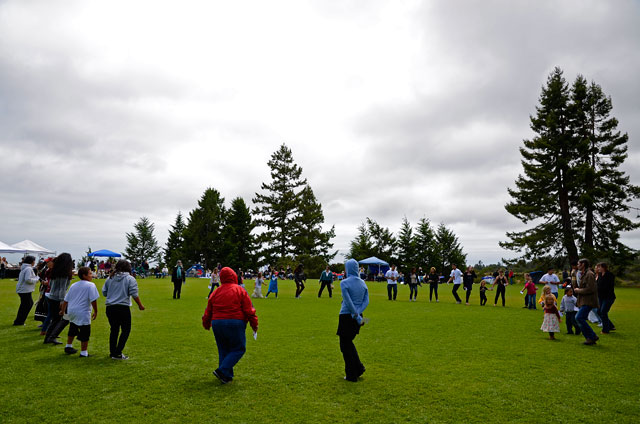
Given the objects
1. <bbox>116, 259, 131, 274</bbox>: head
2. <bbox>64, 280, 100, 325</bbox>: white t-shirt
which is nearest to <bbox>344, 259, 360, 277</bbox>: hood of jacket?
<bbox>116, 259, 131, 274</bbox>: head

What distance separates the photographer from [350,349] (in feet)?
21.2

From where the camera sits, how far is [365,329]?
1191 cm

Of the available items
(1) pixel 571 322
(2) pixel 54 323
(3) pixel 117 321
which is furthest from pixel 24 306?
(1) pixel 571 322

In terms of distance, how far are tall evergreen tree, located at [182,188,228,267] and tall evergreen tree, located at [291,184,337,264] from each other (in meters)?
18.3

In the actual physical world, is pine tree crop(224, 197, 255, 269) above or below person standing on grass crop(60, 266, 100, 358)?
above

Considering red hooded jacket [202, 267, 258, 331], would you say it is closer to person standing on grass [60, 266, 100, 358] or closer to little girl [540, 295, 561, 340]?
person standing on grass [60, 266, 100, 358]

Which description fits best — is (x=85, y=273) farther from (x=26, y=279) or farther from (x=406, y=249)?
(x=406, y=249)

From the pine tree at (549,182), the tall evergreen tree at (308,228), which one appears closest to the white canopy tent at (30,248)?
the tall evergreen tree at (308,228)

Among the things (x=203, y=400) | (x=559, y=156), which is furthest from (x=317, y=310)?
(x=559, y=156)

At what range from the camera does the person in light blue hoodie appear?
6422mm

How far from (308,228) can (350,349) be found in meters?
59.1

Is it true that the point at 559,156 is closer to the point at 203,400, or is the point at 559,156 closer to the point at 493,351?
the point at 493,351

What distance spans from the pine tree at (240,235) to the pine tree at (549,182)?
48.0 meters

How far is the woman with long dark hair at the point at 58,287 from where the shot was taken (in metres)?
9.04
